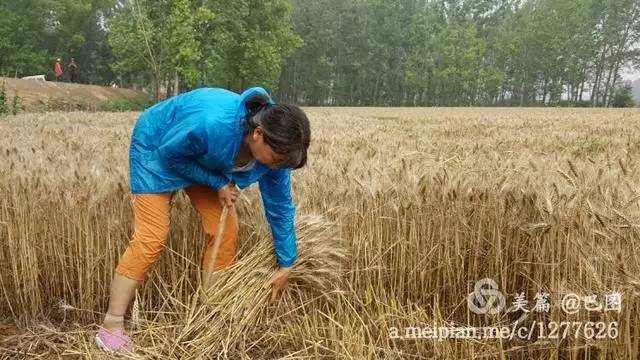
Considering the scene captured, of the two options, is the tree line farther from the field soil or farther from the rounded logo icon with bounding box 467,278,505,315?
the rounded logo icon with bounding box 467,278,505,315

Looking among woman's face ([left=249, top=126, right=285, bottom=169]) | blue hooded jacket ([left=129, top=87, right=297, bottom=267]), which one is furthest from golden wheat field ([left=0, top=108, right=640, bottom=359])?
woman's face ([left=249, top=126, right=285, bottom=169])

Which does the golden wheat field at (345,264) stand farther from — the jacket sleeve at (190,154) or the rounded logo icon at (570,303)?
the jacket sleeve at (190,154)

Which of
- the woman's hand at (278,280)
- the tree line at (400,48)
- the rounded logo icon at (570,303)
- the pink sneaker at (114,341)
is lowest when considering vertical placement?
the pink sneaker at (114,341)

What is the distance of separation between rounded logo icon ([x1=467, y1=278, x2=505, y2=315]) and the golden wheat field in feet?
0.14

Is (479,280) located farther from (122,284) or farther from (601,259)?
(122,284)

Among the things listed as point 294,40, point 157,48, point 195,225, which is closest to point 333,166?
point 195,225

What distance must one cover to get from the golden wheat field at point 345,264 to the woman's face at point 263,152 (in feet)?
1.94

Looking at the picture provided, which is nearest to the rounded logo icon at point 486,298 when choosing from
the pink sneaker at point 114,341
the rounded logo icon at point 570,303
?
the rounded logo icon at point 570,303

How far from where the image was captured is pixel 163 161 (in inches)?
109

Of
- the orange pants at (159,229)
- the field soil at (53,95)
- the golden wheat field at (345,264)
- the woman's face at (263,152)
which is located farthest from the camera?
the field soil at (53,95)

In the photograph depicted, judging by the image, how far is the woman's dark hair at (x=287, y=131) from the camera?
2426 mm

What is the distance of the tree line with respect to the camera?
153 ft

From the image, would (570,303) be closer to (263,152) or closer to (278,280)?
(278,280)

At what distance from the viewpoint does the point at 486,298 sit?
294 centimetres
